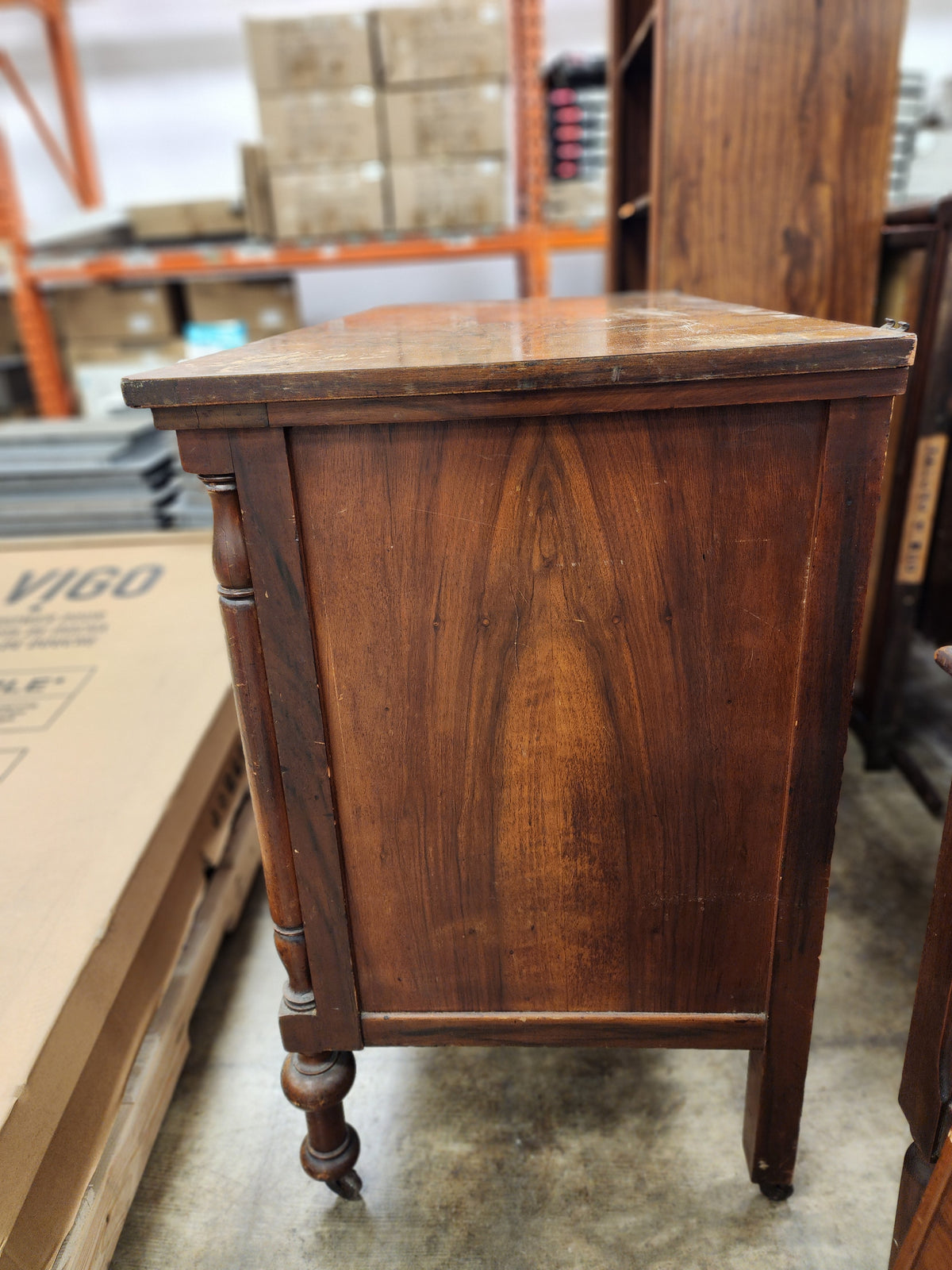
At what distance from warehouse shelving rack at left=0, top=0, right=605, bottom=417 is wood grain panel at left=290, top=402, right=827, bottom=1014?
2488mm

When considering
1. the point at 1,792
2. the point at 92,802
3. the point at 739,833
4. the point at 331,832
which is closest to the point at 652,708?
the point at 739,833

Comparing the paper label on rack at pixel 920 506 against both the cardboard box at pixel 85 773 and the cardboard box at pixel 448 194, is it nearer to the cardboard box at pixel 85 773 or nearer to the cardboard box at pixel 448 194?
the cardboard box at pixel 85 773

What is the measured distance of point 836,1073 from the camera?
117cm

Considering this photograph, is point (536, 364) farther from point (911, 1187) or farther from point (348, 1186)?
point (348, 1186)

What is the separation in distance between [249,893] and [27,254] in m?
2.79

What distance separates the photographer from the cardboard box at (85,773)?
2.95 feet

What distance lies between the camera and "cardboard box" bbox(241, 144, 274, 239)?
9.37 ft

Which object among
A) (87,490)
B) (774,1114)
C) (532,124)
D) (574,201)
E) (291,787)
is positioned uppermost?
(532,124)

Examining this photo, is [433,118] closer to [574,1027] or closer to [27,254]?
[27,254]

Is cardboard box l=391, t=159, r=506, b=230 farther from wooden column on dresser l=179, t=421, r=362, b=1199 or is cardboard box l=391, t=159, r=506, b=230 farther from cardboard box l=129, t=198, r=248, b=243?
wooden column on dresser l=179, t=421, r=362, b=1199

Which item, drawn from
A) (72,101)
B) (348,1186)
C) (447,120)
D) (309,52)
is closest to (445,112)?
(447,120)

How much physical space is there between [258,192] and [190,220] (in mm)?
396

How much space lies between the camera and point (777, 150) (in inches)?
59.9

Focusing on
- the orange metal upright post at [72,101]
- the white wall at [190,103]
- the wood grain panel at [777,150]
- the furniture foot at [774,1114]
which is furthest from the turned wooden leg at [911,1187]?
the orange metal upright post at [72,101]
